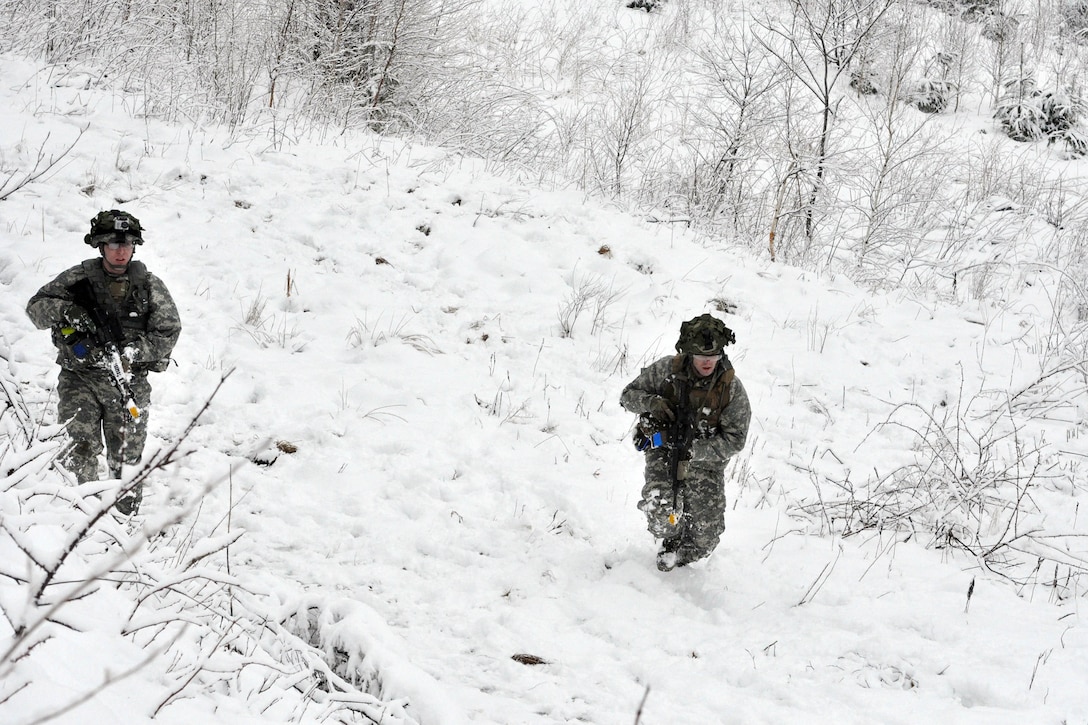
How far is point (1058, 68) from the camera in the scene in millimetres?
14922

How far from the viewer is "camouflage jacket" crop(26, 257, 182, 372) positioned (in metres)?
4.31

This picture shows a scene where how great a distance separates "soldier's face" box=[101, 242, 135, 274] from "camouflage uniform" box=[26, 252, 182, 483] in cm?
4

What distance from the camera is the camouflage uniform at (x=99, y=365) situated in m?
4.34

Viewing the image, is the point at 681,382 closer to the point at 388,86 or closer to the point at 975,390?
the point at 975,390

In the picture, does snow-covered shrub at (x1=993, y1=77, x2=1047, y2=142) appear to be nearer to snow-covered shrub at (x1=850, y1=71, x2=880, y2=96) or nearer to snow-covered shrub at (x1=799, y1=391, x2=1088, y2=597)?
snow-covered shrub at (x1=850, y1=71, x2=880, y2=96)

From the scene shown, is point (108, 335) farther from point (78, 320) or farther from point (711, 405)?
point (711, 405)

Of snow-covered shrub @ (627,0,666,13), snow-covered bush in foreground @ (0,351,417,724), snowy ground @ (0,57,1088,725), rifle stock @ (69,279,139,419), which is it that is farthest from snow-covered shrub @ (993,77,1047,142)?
snow-covered bush in foreground @ (0,351,417,724)

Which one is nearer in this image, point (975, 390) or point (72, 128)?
point (975, 390)

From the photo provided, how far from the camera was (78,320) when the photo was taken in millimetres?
4293

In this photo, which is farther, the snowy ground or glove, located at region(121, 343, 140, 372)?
glove, located at region(121, 343, 140, 372)

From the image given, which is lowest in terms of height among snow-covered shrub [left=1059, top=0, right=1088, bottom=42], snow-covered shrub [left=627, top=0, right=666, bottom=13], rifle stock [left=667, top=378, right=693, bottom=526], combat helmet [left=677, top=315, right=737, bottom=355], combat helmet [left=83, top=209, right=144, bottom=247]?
rifle stock [left=667, top=378, right=693, bottom=526]

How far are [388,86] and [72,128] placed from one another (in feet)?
13.7

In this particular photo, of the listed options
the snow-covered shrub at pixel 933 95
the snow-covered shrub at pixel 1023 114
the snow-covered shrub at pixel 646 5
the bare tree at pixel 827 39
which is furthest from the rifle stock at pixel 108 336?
the snow-covered shrub at pixel 646 5

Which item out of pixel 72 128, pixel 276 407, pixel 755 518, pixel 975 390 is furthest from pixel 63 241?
pixel 975 390
